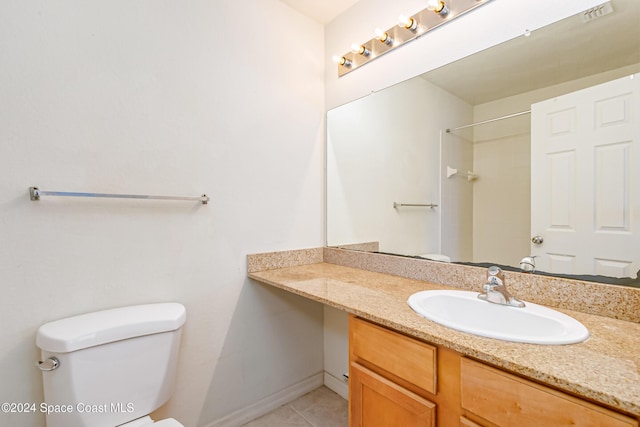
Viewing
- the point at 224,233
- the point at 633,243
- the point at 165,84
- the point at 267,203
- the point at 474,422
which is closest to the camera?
the point at 474,422

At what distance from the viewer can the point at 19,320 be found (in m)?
1.03

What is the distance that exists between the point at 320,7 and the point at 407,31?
641 millimetres

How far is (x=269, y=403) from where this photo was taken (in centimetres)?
170

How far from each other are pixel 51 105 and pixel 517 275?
190cm

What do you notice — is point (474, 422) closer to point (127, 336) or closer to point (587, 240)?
point (587, 240)

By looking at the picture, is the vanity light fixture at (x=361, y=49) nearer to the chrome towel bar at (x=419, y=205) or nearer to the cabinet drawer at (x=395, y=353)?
the chrome towel bar at (x=419, y=205)

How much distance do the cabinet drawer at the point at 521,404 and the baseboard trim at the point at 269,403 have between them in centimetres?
129

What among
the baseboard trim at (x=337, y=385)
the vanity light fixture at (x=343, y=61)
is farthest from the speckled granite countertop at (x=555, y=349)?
the vanity light fixture at (x=343, y=61)

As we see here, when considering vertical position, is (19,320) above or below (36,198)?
below

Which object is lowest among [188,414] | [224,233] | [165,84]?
[188,414]

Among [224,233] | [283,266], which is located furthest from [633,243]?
[224,233]

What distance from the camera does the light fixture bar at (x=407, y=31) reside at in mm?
1309

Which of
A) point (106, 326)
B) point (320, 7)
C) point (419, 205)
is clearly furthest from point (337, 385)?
point (320, 7)

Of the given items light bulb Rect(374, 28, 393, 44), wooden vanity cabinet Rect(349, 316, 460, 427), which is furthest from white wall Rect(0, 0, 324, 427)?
wooden vanity cabinet Rect(349, 316, 460, 427)
